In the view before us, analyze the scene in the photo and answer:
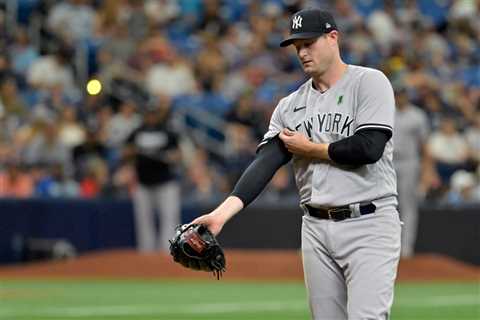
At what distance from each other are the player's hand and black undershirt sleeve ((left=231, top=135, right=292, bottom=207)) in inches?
8.4

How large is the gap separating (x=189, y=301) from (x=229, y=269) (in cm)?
338

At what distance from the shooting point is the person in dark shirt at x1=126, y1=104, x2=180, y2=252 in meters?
17.1

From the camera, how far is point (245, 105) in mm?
19016

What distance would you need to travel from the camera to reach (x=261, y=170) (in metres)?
6.20

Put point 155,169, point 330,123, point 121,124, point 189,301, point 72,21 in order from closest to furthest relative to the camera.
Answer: point 330,123
point 189,301
point 155,169
point 121,124
point 72,21

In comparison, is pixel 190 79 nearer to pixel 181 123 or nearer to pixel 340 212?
pixel 181 123

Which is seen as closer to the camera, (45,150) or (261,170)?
(261,170)

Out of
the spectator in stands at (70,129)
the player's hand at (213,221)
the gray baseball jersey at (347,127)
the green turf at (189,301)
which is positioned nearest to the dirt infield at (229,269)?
the green turf at (189,301)

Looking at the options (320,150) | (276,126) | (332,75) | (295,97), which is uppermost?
(332,75)

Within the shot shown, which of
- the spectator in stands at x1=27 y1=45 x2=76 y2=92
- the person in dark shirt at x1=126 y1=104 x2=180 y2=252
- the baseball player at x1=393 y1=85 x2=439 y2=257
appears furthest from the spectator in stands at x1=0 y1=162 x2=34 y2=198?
the baseball player at x1=393 y1=85 x2=439 y2=257

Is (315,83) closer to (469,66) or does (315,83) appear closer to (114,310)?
(114,310)

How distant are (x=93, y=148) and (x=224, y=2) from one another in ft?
18.9

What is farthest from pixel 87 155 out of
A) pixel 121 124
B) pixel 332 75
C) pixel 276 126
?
pixel 332 75

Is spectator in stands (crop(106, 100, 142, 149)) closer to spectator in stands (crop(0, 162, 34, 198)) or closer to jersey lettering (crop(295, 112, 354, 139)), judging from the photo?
spectator in stands (crop(0, 162, 34, 198))
